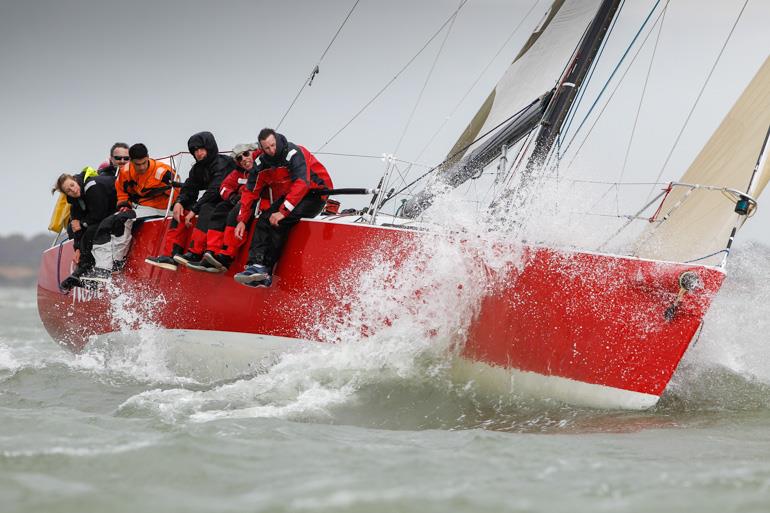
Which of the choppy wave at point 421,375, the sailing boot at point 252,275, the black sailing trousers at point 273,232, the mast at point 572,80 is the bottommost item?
the choppy wave at point 421,375

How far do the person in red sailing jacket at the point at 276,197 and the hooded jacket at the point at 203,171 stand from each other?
75 cm

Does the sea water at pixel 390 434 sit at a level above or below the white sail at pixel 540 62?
below

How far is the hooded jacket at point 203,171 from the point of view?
616 centimetres

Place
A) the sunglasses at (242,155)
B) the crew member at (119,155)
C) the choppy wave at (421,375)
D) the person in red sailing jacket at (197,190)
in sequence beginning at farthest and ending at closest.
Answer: the crew member at (119,155)
the person in red sailing jacket at (197,190)
the sunglasses at (242,155)
the choppy wave at (421,375)

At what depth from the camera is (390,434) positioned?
3.73 meters

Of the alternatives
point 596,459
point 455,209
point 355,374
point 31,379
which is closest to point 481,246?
point 455,209

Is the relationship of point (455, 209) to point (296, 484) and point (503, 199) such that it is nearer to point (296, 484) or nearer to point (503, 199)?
point (503, 199)

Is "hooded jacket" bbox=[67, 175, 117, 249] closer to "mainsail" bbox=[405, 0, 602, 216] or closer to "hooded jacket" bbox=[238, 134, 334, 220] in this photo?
"hooded jacket" bbox=[238, 134, 334, 220]

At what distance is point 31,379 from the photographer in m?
5.75

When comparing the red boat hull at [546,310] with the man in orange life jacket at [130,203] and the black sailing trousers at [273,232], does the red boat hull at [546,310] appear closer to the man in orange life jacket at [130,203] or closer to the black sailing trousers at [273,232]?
the black sailing trousers at [273,232]

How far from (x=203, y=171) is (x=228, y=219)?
31.7 inches

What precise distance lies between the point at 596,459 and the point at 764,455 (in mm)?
734

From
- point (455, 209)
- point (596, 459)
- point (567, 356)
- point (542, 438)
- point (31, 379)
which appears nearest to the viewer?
point (596, 459)

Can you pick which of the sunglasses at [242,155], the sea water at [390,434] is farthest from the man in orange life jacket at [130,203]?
the sunglasses at [242,155]
